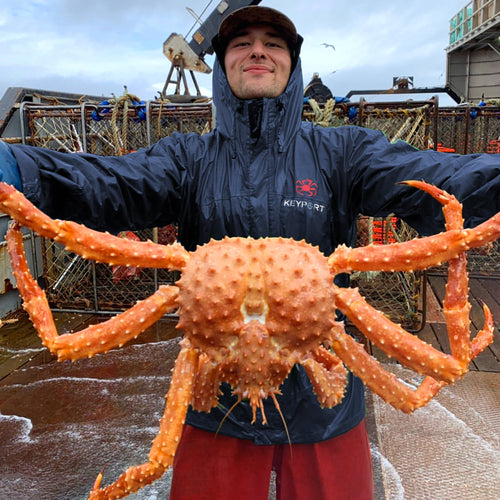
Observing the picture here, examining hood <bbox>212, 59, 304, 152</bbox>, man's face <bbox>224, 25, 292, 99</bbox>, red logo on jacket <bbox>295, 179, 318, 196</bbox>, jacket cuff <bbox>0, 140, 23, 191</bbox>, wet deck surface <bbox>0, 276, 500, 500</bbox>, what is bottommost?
wet deck surface <bbox>0, 276, 500, 500</bbox>

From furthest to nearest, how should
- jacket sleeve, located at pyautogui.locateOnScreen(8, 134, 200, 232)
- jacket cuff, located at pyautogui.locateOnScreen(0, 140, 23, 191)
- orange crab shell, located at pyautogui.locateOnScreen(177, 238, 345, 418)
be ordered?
jacket sleeve, located at pyautogui.locateOnScreen(8, 134, 200, 232), jacket cuff, located at pyautogui.locateOnScreen(0, 140, 23, 191), orange crab shell, located at pyautogui.locateOnScreen(177, 238, 345, 418)

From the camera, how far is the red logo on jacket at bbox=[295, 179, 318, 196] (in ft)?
6.39

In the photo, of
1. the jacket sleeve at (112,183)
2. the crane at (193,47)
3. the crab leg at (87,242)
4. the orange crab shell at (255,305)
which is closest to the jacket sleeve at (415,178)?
the orange crab shell at (255,305)

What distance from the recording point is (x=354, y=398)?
2.05 m

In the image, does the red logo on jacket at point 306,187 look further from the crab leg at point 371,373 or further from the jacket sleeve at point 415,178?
the crab leg at point 371,373

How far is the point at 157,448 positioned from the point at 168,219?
1084mm

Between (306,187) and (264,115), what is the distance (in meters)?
0.38

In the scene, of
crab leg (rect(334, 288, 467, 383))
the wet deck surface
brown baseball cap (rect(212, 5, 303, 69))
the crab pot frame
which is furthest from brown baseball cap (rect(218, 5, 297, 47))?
the wet deck surface

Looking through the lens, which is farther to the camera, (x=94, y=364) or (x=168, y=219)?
(x=94, y=364)

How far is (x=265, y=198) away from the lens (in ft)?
6.35

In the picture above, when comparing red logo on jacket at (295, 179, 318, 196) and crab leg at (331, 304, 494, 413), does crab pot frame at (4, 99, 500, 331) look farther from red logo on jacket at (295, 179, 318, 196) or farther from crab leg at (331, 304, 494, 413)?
crab leg at (331, 304, 494, 413)

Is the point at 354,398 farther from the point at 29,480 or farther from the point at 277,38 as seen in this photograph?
→ the point at 29,480

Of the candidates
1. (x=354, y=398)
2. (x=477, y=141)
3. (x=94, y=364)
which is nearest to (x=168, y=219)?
(x=354, y=398)

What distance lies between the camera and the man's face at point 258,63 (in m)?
2.02
